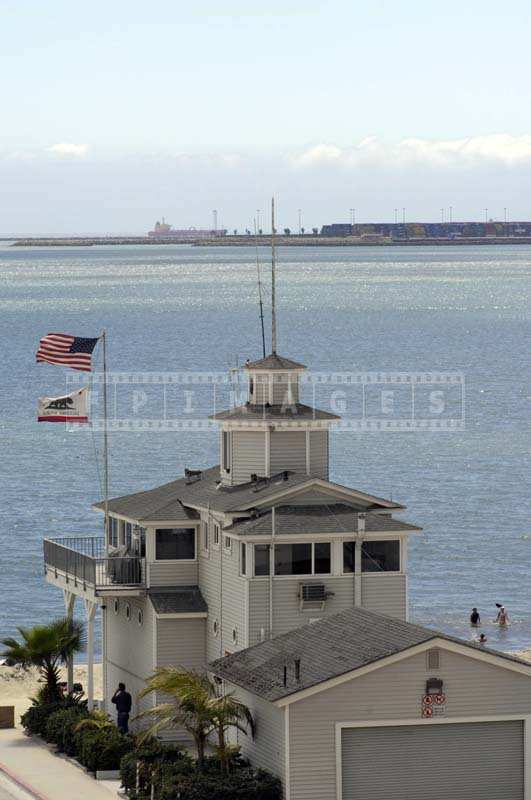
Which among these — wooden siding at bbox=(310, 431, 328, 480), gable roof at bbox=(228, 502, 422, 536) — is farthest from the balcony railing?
wooden siding at bbox=(310, 431, 328, 480)

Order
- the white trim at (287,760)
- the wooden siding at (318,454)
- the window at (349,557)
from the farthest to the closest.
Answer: the wooden siding at (318,454) → the window at (349,557) → the white trim at (287,760)

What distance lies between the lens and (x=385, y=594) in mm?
43812

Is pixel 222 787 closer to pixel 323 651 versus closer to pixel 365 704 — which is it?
pixel 365 704

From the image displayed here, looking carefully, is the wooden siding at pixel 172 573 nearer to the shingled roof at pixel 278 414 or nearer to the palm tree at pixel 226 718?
the shingled roof at pixel 278 414

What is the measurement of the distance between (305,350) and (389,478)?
77193 millimetres

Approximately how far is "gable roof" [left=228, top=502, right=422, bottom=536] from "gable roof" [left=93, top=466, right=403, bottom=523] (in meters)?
0.35

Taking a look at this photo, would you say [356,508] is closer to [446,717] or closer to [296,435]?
[296,435]

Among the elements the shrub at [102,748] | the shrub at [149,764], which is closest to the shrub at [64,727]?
the shrub at [102,748]

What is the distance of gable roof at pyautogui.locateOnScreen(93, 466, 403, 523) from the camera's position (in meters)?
44.1

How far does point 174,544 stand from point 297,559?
3617 mm

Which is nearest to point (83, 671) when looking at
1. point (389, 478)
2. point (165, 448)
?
point (389, 478)

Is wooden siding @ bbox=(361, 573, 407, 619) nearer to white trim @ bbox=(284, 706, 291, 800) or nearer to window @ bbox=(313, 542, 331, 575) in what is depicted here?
window @ bbox=(313, 542, 331, 575)

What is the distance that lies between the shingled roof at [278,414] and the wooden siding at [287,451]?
1.19 ft

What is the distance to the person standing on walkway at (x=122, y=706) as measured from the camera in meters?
44.7
